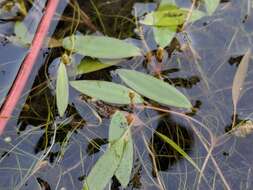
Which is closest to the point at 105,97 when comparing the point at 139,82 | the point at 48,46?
the point at 139,82

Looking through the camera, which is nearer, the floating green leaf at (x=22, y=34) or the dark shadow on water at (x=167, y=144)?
the dark shadow on water at (x=167, y=144)

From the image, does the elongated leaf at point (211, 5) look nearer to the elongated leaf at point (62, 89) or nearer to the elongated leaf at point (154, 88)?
the elongated leaf at point (154, 88)

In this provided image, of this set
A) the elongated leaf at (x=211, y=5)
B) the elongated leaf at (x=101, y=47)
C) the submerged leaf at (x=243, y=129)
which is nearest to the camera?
the submerged leaf at (x=243, y=129)

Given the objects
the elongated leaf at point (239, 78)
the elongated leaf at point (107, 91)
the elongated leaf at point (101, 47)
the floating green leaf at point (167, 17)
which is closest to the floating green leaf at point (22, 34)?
the elongated leaf at point (101, 47)

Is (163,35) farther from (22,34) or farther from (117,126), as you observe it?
(22,34)

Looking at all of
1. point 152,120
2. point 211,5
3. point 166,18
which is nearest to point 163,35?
point 166,18

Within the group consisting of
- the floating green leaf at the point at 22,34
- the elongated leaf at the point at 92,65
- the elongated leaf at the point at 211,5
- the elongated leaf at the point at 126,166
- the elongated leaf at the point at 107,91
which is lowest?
the elongated leaf at the point at 126,166

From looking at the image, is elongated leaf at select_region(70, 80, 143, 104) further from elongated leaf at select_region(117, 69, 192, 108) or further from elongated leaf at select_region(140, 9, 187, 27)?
elongated leaf at select_region(140, 9, 187, 27)
